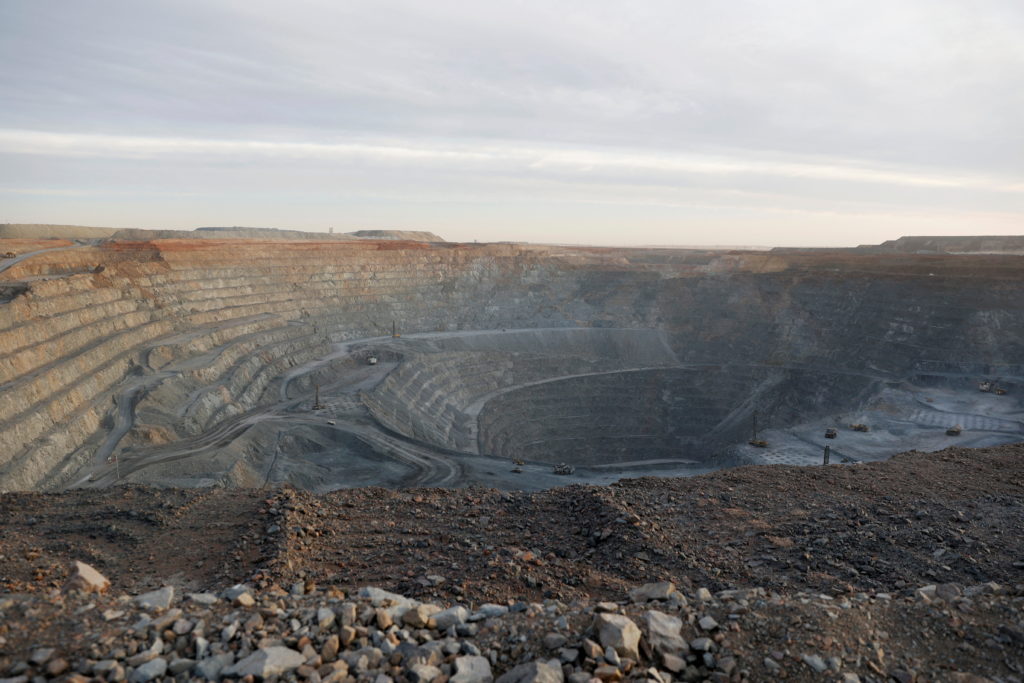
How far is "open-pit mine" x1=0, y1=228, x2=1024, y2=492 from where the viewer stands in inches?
1182

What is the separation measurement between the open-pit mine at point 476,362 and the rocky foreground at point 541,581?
13.3m

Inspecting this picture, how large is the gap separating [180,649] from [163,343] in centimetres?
3759

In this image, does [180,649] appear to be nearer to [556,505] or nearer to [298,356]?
[556,505]

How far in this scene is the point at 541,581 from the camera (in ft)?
34.7

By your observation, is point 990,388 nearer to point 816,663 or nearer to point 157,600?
point 816,663

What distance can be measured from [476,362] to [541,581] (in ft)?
154

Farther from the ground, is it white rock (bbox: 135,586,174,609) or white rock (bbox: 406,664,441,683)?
white rock (bbox: 406,664,441,683)

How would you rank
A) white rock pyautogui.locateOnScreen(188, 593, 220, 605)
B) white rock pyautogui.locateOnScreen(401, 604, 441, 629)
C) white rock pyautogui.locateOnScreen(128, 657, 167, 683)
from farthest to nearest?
white rock pyautogui.locateOnScreen(188, 593, 220, 605), white rock pyautogui.locateOnScreen(401, 604, 441, 629), white rock pyautogui.locateOnScreen(128, 657, 167, 683)

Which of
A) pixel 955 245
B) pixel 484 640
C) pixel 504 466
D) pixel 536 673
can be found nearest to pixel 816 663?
pixel 536 673

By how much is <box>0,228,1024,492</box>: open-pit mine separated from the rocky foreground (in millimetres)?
13277

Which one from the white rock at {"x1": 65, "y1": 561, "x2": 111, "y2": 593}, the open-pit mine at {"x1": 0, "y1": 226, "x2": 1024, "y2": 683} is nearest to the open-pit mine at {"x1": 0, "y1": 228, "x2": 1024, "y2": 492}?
the open-pit mine at {"x1": 0, "y1": 226, "x2": 1024, "y2": 683}

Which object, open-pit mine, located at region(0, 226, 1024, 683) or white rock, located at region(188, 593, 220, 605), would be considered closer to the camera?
open-pit mine, located at region(0, 226, 1024, 683)

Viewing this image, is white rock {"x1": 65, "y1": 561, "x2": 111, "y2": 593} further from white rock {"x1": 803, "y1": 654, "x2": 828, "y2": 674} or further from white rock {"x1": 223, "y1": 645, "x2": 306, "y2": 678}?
white rock {"x1": 803, "y1": 654, "x2": 828, "y2": 674}

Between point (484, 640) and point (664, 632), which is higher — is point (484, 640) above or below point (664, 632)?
below
